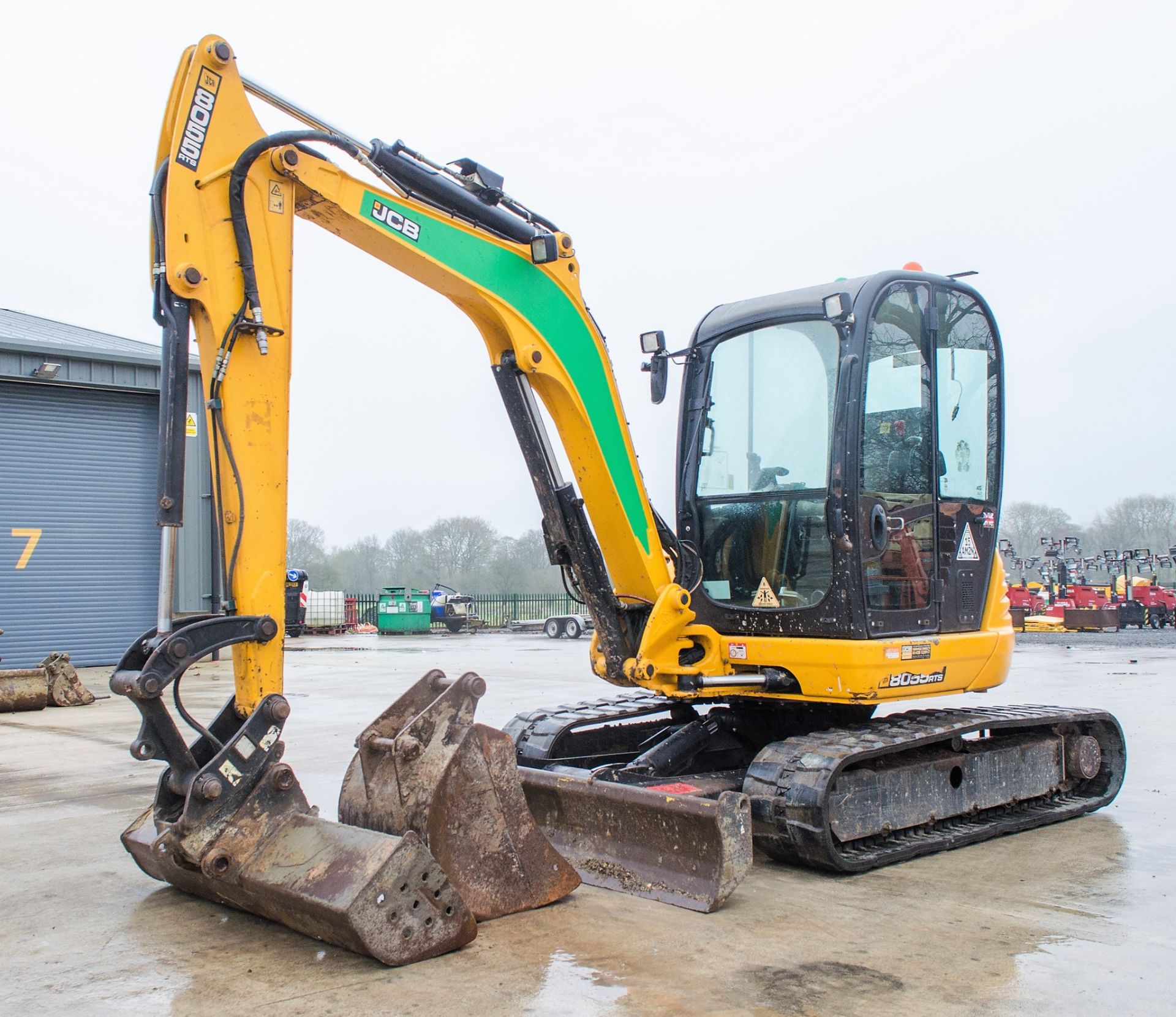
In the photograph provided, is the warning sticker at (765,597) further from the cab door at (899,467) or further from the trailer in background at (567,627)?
the trailer in background at (567,627)

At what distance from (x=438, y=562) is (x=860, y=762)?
58.0m

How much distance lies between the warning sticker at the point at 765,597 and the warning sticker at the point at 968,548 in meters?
1.21

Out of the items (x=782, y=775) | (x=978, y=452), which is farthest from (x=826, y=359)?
(x=782, y=775)

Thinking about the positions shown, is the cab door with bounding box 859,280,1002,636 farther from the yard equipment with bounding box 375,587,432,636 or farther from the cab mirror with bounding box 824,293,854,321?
the yard equipment with bounding box 375,587,432,636

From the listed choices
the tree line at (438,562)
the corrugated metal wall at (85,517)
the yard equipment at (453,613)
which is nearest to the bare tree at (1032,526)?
the tree line at (438,562)

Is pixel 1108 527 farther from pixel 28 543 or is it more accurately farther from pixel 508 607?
pixel 28 543

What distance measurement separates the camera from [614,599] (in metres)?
6.06

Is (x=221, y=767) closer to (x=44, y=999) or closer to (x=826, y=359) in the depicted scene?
(x=44, y=999)

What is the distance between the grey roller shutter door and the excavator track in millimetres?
12817

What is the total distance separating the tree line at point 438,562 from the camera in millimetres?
55594

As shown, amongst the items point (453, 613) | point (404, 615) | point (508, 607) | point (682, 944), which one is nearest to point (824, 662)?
point (682, 944)

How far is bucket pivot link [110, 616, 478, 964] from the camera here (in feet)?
12.8

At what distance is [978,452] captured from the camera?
22.0ft

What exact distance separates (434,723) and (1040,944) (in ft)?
8.10
